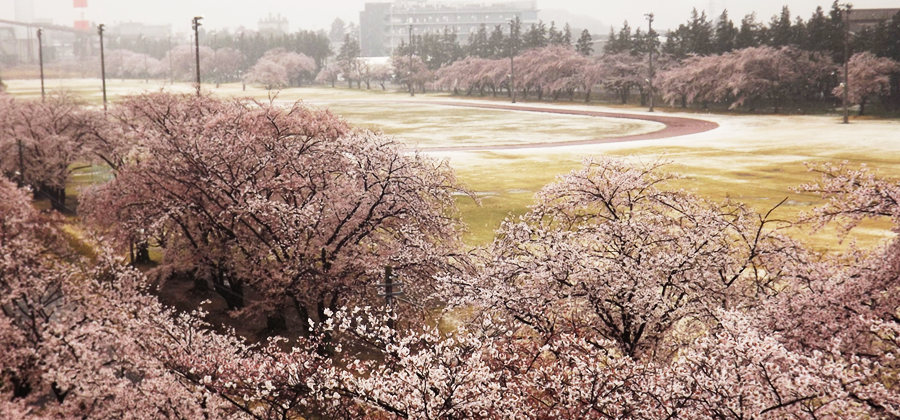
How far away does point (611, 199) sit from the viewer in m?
16.6

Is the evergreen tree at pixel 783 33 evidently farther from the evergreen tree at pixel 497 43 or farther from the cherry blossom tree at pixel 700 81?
the evergreen tree at pixel 497 43

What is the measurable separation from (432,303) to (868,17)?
6713 centimetres

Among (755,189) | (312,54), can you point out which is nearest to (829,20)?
(755,189)

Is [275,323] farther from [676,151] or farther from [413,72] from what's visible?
[413,72]

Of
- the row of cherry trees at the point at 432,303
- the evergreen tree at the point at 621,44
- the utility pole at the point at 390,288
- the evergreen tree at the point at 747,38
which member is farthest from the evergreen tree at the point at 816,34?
the utility pole at the point at 390,288

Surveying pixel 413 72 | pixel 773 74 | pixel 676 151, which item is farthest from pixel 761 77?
pixel 413 72

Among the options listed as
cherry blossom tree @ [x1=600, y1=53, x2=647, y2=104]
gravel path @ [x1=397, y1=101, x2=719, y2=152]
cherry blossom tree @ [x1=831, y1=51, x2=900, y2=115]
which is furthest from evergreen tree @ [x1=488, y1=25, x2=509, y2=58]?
cherry blossom tree @ [x1=831, y1=51, x2=900, y2=115]

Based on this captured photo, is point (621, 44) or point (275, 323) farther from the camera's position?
point (621, 44)

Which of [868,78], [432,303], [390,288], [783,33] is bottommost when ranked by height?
[432,303]

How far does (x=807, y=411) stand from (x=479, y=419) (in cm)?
420

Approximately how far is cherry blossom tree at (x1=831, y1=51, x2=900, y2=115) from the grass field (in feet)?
10.3

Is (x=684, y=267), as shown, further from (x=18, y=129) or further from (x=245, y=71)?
(x=245, y=71)

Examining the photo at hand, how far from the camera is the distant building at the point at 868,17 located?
230 ft

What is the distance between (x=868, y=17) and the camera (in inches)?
2822
